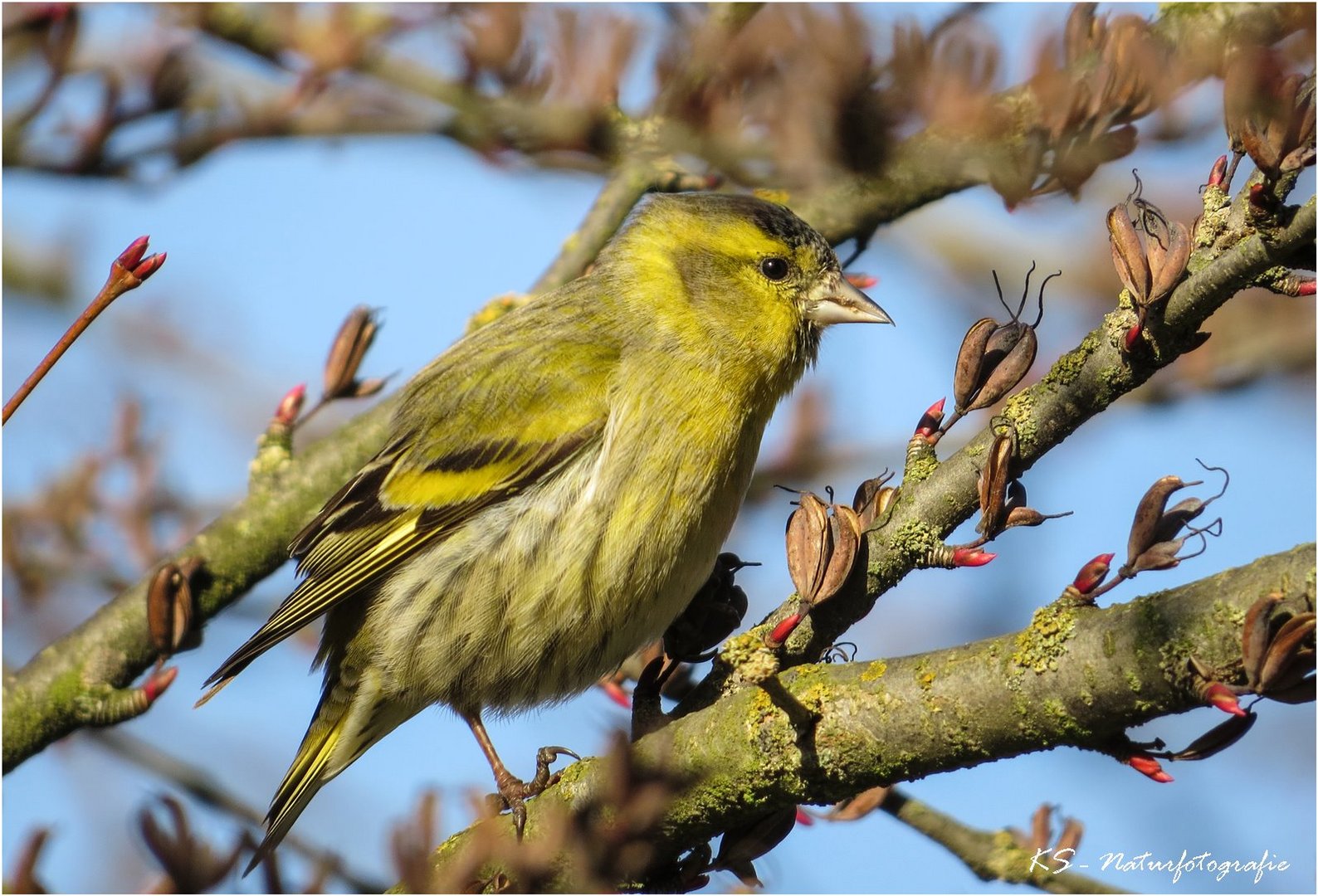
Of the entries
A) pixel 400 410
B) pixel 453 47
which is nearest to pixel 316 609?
pixel 400 410

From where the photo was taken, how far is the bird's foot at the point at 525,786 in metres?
3.45

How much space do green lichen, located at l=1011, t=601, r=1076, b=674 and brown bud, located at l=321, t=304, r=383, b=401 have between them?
9.45 feet

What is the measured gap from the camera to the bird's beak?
462cm

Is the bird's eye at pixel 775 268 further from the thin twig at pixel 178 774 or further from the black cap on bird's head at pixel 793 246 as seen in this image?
the thin twig at pixel 178 774

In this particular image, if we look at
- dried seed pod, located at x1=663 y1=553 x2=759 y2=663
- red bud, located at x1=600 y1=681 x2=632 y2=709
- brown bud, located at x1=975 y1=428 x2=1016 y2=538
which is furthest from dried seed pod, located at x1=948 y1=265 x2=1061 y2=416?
red bud, located at x1=600 y1=681 x2=632 y2=709

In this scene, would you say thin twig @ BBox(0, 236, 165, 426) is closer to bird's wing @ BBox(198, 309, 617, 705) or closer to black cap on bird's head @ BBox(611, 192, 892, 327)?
bird's wing @ BBox(198, 309, 617, 705)

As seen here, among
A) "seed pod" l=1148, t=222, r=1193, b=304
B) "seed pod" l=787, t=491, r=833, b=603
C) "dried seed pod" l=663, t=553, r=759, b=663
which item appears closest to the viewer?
"seed pod" l=1148, t=222, r=1193, b=304

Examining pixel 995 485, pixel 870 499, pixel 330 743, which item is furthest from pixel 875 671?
pixel 330 743

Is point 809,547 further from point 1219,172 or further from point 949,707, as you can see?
point 1219,172

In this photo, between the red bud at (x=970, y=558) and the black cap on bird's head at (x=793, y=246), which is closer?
the red bud at (x=970, y=558)

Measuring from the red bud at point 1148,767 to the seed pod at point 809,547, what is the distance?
29.0 inches

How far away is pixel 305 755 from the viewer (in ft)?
15.0

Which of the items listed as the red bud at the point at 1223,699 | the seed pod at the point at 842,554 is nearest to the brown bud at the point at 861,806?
the seed pod at the point at 842,554

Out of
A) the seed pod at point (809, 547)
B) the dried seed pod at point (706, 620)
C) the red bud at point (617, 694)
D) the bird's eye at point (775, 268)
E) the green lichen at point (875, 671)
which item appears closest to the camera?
the green lichen at point (875, 671)
